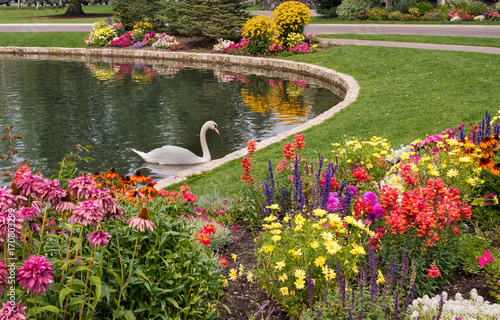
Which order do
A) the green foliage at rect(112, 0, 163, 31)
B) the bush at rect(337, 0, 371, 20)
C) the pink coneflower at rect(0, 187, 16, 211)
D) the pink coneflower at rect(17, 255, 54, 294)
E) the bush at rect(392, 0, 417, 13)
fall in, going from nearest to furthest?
the pink coneflower at rect(17, 255, 54, 294) → the pink coneflower at rect(0, 187, 16, 211) → the green foliage at rect(112, 0, 163, 31) → the bush at rect(337, 0, 371, 20) → the bush at rect(392, 0, 417, 13)

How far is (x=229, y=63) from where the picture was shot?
19.3 metres

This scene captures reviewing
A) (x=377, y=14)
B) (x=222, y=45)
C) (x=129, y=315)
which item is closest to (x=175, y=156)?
(x=129, y=315)

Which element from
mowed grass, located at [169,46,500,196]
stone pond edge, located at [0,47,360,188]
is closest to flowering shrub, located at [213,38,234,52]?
stone pond edge, located at [0,47,360,188]

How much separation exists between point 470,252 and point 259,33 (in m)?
16.4

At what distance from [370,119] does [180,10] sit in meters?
16.3

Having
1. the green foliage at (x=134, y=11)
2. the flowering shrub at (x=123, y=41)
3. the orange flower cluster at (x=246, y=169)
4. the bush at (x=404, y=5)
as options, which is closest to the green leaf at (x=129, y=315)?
the orange flower cluster at (x=246, y=169)

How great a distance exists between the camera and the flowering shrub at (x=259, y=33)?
62.1 feet

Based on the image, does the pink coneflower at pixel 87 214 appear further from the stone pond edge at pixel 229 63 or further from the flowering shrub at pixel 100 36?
the flowering shrub at pixel 100 36

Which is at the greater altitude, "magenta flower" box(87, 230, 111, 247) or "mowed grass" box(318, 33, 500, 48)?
"mowed grass" box(318, 33, 500, 48)

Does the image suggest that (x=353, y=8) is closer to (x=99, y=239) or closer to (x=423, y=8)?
(x=423, y=8)

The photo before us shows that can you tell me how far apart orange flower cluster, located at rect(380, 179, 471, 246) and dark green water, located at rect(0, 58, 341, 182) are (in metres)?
5.46

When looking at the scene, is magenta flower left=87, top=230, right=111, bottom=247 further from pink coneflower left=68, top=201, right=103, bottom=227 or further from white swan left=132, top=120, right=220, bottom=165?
white swan left=132, top=120, right=220, bottom=165

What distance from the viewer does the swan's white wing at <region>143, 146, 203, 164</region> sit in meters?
8.04

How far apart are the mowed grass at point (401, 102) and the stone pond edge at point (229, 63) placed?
0.26m
